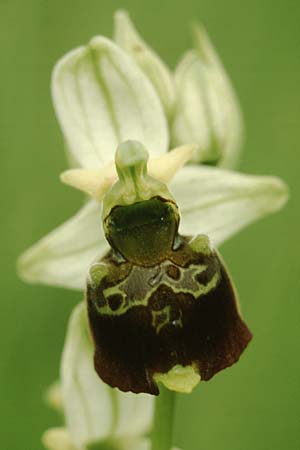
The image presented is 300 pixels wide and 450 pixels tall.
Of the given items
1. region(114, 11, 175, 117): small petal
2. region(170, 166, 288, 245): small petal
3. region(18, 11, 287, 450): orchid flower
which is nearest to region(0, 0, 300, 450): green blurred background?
region(18, 11, 287, 450): orchid flower

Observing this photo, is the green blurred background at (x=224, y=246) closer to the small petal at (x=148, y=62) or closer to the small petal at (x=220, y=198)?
the small petal at (x=220, y=198)

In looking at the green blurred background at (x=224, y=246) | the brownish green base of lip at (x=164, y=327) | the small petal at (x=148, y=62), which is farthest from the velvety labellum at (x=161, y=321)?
the green blurred background at (x=224, y=246)

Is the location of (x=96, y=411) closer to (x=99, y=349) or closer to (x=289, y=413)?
(x=99, y=349)

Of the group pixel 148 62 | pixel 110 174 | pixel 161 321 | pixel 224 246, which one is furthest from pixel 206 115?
pixel 224 246

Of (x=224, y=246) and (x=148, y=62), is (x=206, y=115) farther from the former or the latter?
(x=224, y=246)

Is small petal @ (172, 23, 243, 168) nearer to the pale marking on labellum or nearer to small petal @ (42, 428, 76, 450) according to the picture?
the pale marking on labellum

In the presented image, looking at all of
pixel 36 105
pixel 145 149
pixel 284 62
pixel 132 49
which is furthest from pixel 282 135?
pixel 145 149
